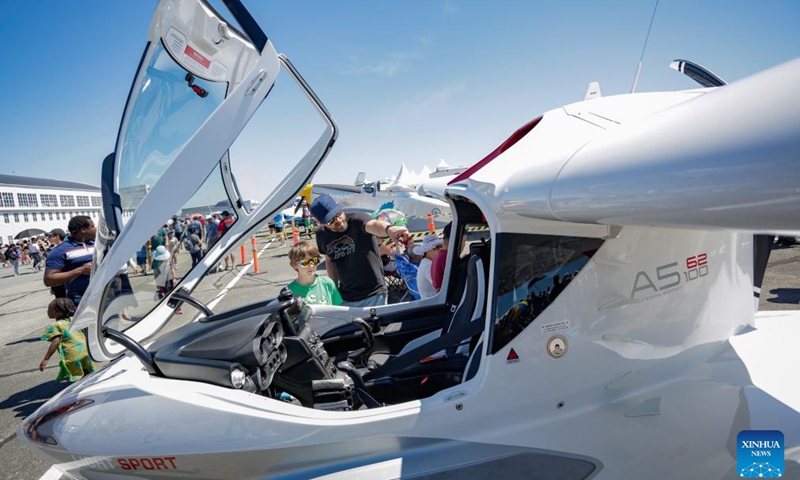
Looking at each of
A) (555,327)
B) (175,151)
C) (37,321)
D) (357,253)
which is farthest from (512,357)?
(37,321)

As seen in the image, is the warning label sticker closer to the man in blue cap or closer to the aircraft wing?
the aircraft wing

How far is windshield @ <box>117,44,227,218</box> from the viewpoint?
2.02 meters

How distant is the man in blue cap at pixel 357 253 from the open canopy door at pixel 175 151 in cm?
134

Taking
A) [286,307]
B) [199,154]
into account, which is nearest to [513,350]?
[286,307]

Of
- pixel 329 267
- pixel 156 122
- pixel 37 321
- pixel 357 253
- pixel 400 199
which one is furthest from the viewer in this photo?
pixel 400 199

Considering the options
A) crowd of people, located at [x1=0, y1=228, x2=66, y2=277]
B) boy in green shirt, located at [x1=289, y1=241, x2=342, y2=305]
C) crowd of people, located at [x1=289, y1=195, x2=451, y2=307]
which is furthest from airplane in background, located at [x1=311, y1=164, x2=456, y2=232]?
crowd of people, located at [x1=0, y1=228, x2=66, y2=277]

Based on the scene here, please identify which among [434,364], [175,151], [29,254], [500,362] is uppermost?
[29,254]

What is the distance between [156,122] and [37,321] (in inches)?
347

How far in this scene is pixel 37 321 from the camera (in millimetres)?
7934

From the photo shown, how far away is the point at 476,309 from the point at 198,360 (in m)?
1.52

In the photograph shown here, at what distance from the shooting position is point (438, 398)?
168cm

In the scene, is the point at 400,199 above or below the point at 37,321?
above

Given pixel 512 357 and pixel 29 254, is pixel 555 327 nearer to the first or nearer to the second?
pixel 512 357

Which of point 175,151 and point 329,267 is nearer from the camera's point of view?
point 175,151
